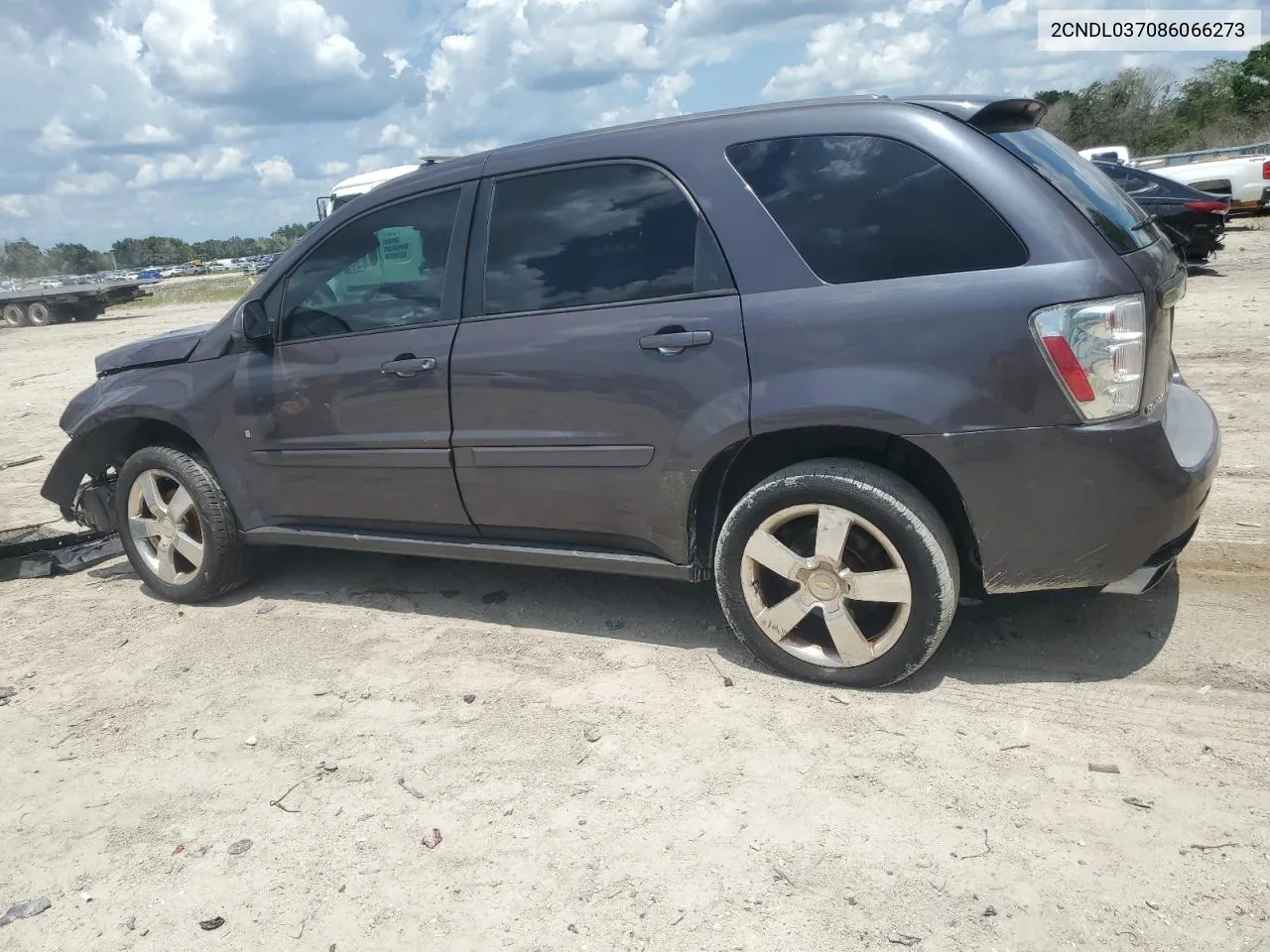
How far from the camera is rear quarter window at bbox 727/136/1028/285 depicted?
296 centimetres

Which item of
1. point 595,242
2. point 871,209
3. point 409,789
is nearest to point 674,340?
point 595,242

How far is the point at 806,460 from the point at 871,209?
848 mm

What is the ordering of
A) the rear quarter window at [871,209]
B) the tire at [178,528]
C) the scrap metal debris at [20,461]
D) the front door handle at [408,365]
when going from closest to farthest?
the rear quarter window at [871,209] < the front door handle at [408,365] < the tire at [178,528] < the scrap metal debris at [20,461]

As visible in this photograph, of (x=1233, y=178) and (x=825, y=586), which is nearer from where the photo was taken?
(x=825, y=586)

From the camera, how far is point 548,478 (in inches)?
146

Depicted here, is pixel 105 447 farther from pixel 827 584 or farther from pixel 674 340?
pixel 827 584

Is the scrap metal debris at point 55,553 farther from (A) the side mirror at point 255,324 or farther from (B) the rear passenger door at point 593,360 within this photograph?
(B) the rear passenger door at point 593,360

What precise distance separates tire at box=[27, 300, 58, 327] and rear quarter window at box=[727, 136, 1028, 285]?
104ft

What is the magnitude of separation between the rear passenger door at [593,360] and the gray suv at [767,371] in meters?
0.01

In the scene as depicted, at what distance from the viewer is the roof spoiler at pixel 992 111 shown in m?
3.12

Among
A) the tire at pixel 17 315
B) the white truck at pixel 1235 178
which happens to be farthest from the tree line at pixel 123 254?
the white truck at pixel 1235 178

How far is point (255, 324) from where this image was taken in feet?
14.0

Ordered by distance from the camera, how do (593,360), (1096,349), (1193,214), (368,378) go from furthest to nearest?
(1193,214)
(368,378)
(593,360)
(1096,349)

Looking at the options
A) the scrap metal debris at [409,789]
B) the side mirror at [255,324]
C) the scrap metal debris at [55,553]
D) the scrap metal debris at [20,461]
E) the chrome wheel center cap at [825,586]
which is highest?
the side mirror at [255,324]
